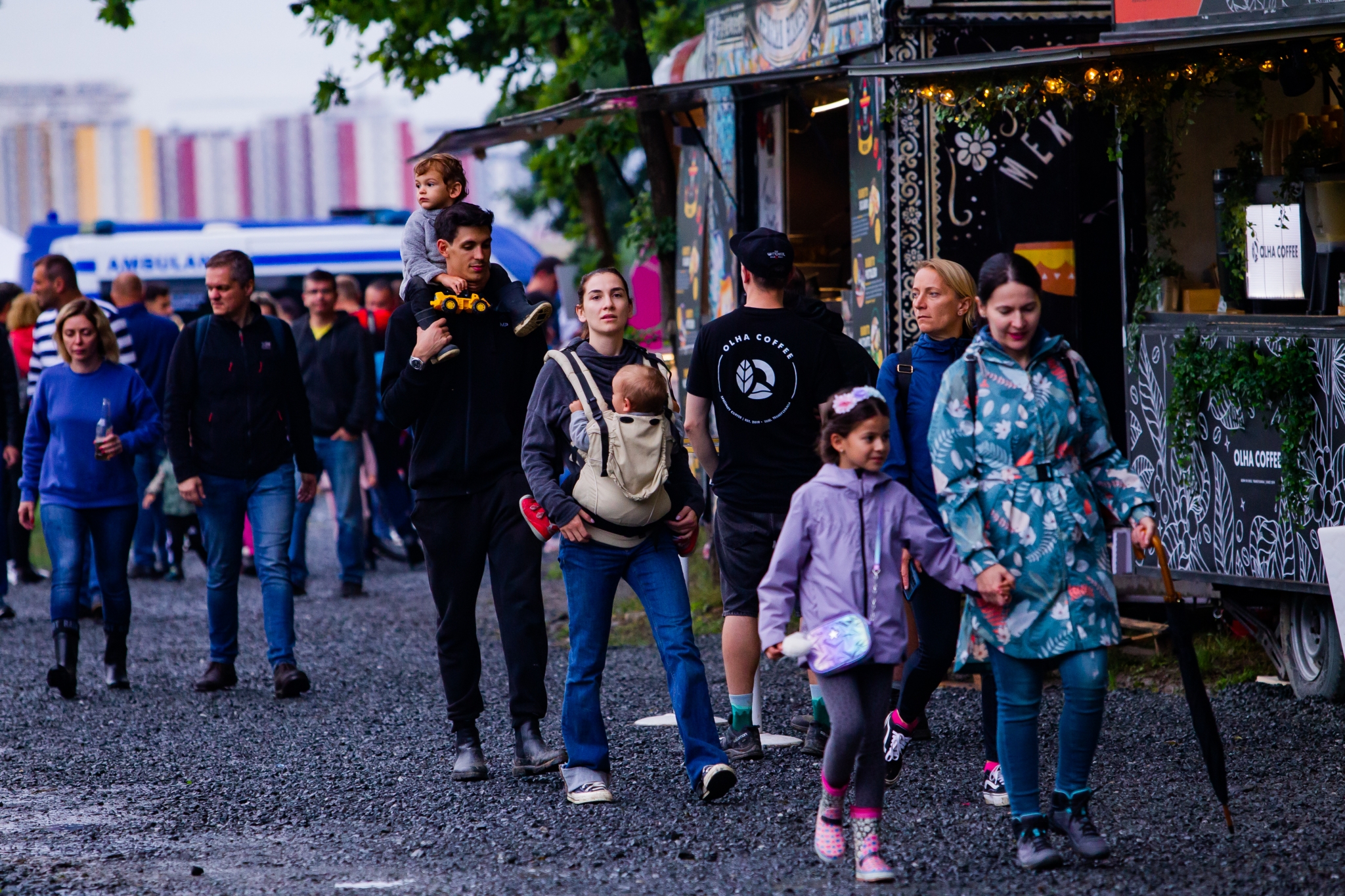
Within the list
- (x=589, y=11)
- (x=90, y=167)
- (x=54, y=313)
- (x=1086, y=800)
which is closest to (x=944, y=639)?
(x=1086, y=800)

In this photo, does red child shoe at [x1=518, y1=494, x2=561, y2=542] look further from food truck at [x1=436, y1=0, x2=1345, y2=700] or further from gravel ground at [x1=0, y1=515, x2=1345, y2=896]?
food truck at [x1=436, y1=0, x2=1345, y2=700]

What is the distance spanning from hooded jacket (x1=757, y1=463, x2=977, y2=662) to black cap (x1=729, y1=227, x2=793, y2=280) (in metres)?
1.36

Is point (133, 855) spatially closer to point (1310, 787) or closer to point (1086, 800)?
point (1086, 800)

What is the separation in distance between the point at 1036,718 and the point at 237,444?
15.6 feet

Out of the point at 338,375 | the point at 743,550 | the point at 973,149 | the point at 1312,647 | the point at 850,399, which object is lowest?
the point at 1312,647

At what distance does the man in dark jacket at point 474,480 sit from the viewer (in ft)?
20.6

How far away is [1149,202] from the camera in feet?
27.6

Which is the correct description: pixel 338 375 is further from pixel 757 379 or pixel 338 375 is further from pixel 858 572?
pixel 858 572

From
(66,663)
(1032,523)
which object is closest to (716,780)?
(1032,523)

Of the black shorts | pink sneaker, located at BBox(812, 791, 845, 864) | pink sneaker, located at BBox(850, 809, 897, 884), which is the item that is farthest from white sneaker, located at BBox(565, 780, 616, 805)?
pink sneaker, located at BBox(850, 809, 897, 884)

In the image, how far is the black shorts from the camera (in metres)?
6.36

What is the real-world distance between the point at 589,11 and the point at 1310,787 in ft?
29.1

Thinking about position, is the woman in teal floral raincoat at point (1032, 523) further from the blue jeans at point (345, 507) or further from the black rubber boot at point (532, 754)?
the blue jeans at point (345, 507)

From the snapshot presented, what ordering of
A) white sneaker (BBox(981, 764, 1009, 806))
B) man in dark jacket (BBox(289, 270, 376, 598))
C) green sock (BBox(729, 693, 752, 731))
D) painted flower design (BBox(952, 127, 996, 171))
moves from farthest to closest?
man in dark jacket (BBox(289, 270, 376, 598))
painted flower design (BBox(952, 127, 996, 171))
green sock (BBox(729, 693, 752, 731))
white sneaker (BBox(981, 764, 1009, 806))
